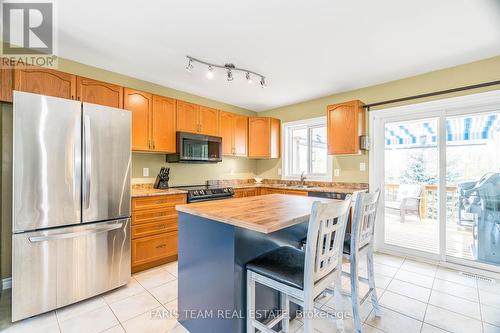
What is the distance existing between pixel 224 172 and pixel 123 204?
2.34 m

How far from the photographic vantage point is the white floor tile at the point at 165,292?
2225 mm

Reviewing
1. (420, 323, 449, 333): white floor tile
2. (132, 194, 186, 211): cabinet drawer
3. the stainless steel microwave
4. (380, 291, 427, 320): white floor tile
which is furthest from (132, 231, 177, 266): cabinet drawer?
(420, 323, 449, 333): white floor tile

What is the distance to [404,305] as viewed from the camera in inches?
83.4

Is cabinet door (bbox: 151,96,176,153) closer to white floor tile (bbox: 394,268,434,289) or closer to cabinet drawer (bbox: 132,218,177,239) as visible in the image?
cabinet drawer (bbox: 132,218,177,239)

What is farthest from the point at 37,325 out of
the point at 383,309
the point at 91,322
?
the point at 383,309

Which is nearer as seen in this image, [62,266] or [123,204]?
[62,266]

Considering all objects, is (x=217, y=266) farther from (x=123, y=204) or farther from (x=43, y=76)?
(x=43, y=76)

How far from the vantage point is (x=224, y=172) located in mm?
4602

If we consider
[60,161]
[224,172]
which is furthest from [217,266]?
[224,172]

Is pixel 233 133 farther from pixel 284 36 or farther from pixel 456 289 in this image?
pixel 456 289

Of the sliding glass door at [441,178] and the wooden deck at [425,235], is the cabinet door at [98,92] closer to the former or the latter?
the sliding glass door at [441,178]

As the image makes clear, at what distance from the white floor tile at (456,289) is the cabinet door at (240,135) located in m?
3.38

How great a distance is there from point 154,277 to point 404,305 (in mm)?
2605

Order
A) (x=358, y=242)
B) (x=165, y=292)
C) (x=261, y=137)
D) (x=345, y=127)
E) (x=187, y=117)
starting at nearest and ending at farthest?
(x=358, y=242)
(x=165, y=292)
(x=345, y=127)
(x=187, y=117)
(x=261, y=137)
